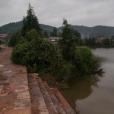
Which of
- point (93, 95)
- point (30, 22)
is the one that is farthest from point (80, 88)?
point (30, 22)

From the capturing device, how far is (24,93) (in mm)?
11984

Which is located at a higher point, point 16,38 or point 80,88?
point 16,38

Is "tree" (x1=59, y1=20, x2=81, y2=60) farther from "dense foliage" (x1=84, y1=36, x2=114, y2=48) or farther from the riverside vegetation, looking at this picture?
"dense foliage" (x1=84, y1=36, x2=114, y2=48)

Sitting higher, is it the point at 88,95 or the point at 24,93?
the point at 24,93

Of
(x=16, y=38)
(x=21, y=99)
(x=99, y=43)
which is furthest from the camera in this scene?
(x=99, y=43)

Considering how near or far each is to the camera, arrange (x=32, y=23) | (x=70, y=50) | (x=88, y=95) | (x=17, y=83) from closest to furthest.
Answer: (x=17, y=83) → (x=88, y=95) → (x=70, y=50) → (x=32, y=23)

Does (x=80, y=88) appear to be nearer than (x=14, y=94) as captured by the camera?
No

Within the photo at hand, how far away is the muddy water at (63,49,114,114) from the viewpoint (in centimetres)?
1504

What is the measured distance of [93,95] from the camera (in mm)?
18609

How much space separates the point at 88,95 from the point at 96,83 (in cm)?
440

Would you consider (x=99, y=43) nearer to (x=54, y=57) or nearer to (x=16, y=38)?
(x=16, y=38)

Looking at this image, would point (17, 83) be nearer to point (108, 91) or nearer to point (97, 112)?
point (97, 112)

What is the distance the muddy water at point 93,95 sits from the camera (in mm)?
15035

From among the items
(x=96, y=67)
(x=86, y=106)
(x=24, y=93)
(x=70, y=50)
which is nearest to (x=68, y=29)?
(x=70, y=50)
